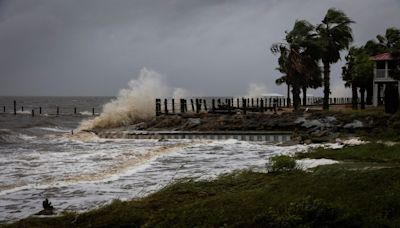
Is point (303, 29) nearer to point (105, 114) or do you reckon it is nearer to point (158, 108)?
point (158, 108)

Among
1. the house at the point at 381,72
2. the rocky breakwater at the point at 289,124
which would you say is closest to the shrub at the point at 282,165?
the rocky breakwater at the point at 289,124

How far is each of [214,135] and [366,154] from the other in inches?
577

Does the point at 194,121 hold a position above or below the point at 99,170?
above

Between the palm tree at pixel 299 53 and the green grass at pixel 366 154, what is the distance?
17586mm

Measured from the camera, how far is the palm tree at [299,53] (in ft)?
116

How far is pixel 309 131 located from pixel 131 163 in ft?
43.7

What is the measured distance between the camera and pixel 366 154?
16.4 meters

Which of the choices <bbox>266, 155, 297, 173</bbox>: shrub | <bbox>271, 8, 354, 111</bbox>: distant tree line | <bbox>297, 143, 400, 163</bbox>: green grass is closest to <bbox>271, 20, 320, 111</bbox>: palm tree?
<bbox>271, 8, 354, 111</bbox>: distant tree line

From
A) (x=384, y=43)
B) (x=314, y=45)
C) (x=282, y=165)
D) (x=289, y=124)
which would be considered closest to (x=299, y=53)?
(x=314, y=45)

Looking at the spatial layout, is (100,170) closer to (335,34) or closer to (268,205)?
(268,205)

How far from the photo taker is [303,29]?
35750 mm

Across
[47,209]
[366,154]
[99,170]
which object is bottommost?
[99,170]

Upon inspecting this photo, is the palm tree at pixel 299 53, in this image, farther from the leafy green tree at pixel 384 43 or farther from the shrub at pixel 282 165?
the shrub at pixel 282 165

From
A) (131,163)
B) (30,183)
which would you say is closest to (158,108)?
(131,163)
